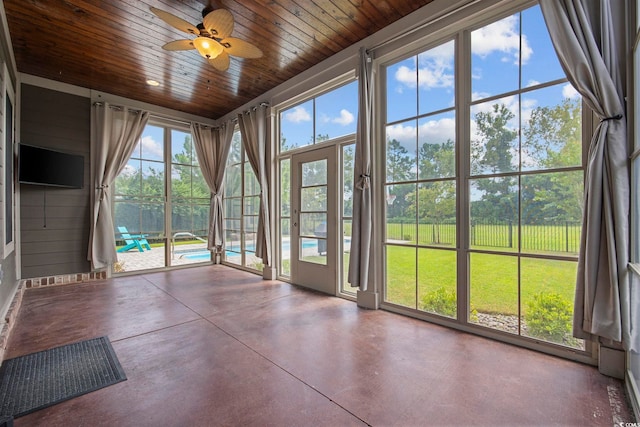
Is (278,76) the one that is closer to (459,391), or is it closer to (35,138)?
(35,138)

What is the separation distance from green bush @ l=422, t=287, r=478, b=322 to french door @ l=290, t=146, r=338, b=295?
1286mm

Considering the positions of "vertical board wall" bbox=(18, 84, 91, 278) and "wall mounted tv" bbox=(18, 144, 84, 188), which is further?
"vertical board wall" bbox=(18, 84, 91, 278)

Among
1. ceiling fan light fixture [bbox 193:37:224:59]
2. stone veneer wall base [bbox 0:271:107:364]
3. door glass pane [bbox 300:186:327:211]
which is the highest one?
ceiling fan light fixture [bbox 193:37:224:59]

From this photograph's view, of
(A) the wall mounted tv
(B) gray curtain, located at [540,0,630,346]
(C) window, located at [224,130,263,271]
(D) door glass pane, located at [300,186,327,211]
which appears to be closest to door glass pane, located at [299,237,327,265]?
(D) door glass pane, located at [300,186,327,211]

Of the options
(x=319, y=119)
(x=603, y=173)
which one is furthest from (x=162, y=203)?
(x=603, y=173)

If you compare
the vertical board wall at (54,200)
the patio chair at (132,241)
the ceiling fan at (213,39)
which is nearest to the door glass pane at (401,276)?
the ceiling fan at (213,39)

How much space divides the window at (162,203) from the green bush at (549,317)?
543cm

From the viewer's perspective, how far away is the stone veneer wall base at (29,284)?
2407mm

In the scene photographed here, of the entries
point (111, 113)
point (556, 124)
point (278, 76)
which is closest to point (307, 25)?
point (278, 76)

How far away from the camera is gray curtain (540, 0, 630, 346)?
1735 millimetres

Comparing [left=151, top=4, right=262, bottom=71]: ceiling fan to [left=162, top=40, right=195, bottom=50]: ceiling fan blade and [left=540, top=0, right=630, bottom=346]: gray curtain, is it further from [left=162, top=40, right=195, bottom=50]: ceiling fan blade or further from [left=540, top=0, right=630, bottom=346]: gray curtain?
[left=540, top=0, right=630, bottom=346]: gray curtain

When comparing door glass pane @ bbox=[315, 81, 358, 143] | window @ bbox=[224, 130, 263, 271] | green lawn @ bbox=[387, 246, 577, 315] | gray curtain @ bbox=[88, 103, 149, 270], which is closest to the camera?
green lawn @ bbox=[387, 246, 577, 315]

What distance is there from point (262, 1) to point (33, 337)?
12.3 ft

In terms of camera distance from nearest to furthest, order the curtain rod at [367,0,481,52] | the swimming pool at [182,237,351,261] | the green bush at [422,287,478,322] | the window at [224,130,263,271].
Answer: the curtain rod at [367,0,481,52] → the green bush at [422,287,478,322] → the swimming pool at [182,237,351,261] → the window at [224,130,263,271]
